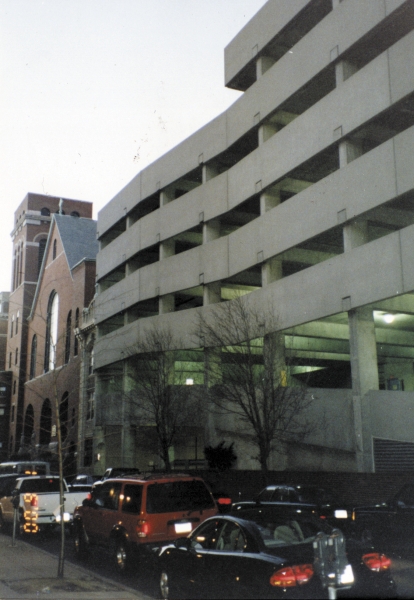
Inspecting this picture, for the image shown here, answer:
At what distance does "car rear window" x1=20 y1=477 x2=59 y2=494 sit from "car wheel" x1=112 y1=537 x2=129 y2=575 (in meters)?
8.00

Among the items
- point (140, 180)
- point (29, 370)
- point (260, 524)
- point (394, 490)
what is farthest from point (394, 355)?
point (29, 370)

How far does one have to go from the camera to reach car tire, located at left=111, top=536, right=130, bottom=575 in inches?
482

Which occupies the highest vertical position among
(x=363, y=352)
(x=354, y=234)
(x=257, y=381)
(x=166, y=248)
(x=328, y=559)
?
(x=166, y=248)

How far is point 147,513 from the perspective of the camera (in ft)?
39.6

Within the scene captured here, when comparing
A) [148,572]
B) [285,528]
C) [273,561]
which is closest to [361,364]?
[148,572]

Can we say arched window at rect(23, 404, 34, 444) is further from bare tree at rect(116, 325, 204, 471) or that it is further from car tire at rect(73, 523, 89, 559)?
car tire at rect(73, 523, 89, 559)

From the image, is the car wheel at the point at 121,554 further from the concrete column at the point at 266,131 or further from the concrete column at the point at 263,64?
the concrete column at the point at 263,64

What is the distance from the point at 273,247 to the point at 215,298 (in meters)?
6.36

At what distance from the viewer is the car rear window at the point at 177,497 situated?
12.3 metres

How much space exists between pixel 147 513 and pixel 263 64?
2827 cm

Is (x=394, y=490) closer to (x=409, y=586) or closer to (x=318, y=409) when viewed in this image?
(x=318, y=409)

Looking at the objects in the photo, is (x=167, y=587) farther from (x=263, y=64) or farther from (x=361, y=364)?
(x=263, y=64)

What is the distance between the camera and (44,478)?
814 inches

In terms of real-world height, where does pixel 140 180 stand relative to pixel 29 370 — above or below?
above
